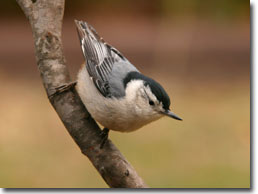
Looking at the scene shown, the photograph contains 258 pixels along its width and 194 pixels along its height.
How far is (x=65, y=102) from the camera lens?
1489 millimetres

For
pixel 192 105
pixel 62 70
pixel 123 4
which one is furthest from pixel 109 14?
pixel 62 70

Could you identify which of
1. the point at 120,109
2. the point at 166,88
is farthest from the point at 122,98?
the point at 166,88

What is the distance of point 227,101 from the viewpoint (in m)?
3.05

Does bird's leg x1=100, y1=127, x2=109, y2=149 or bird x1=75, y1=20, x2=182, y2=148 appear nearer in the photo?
bird's leg x1=100, y1=127, x2=109, y2=149

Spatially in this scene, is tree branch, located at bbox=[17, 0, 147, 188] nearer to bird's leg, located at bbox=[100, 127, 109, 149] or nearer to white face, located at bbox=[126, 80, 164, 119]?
bird's leg, located at bbox=[100, 127, 109, 149]

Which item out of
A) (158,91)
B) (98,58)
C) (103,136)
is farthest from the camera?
(98,58)

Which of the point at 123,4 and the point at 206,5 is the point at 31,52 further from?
the point at 206,5

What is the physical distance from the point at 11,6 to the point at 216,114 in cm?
149

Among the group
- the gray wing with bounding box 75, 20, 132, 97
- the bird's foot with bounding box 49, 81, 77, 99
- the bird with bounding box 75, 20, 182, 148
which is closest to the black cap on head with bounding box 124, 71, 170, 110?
the bird with bounding box 75, 20, 182, 148

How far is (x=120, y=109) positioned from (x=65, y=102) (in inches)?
8.9

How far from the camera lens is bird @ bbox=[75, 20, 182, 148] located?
1591mm

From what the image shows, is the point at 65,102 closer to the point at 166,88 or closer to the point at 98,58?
the point at 98,58

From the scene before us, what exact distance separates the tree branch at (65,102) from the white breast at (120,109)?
7cm

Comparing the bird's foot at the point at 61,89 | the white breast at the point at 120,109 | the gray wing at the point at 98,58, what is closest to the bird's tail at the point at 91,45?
the gray wing at the point at 98,58
